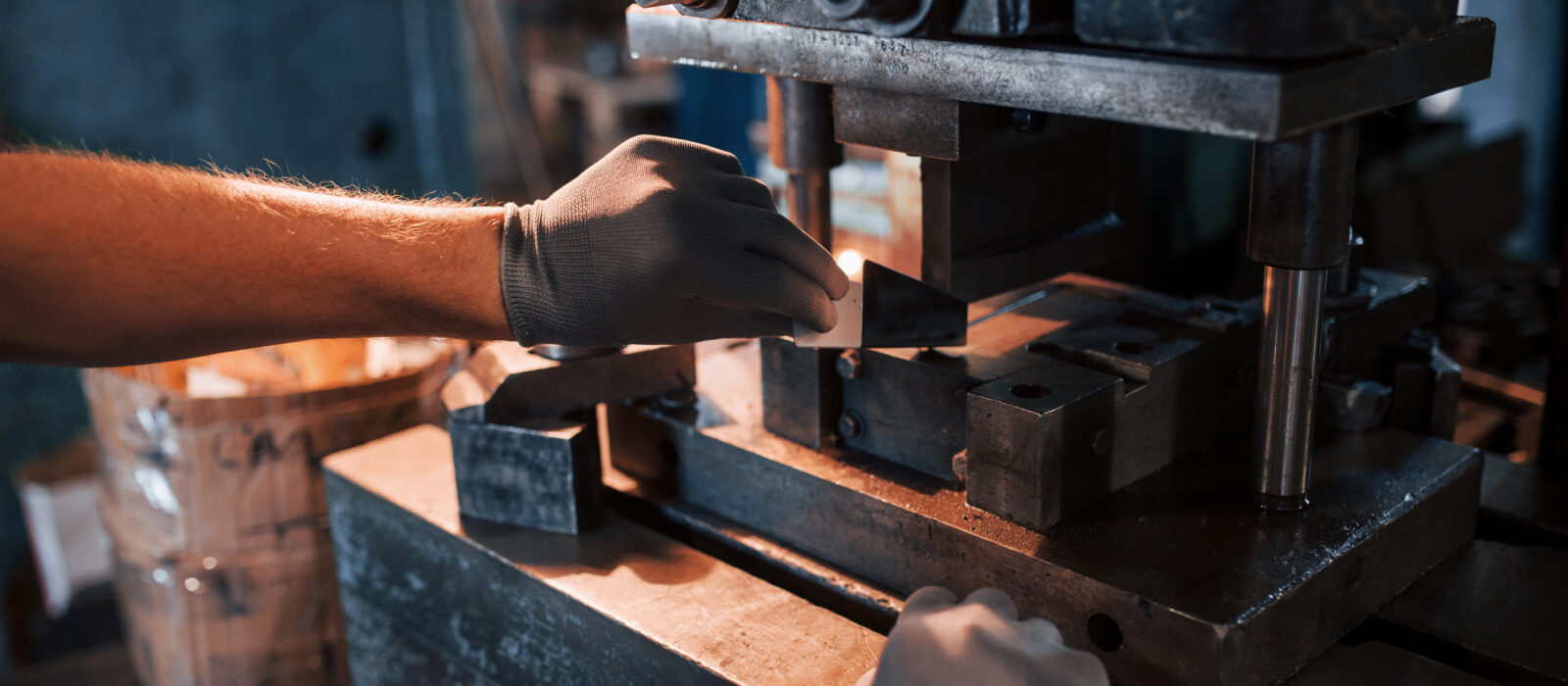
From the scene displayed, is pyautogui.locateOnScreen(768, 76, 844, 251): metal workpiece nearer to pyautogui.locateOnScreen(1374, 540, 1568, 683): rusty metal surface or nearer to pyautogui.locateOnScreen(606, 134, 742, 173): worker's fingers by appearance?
pyautogui.locateOnScreen(606, 134, 742, 173): worker's fingers

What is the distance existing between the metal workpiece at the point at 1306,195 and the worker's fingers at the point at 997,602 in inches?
12.9

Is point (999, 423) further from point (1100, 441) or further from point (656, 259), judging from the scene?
point (656, 259)

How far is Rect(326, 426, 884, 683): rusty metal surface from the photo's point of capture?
96 cm

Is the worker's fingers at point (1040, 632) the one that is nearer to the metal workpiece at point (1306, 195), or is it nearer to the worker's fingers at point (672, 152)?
the metal workpiece at point (1306, 195)

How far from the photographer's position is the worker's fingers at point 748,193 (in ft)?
3.19

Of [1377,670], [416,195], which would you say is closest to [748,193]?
[1377,670]

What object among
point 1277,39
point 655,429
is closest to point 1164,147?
point 655,429

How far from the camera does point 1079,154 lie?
1.13m

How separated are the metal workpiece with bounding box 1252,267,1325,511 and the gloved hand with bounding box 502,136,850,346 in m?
0.36

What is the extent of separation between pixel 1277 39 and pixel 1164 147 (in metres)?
1.17

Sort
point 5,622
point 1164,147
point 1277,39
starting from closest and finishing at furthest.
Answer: point 1277,39, point 1164,147, point 5,622

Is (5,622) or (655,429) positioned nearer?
(655,429)

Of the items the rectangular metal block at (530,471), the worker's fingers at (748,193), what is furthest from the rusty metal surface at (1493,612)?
the rectangular metal block at (530,471)

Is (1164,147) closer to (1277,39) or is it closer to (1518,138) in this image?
(1277,39)
